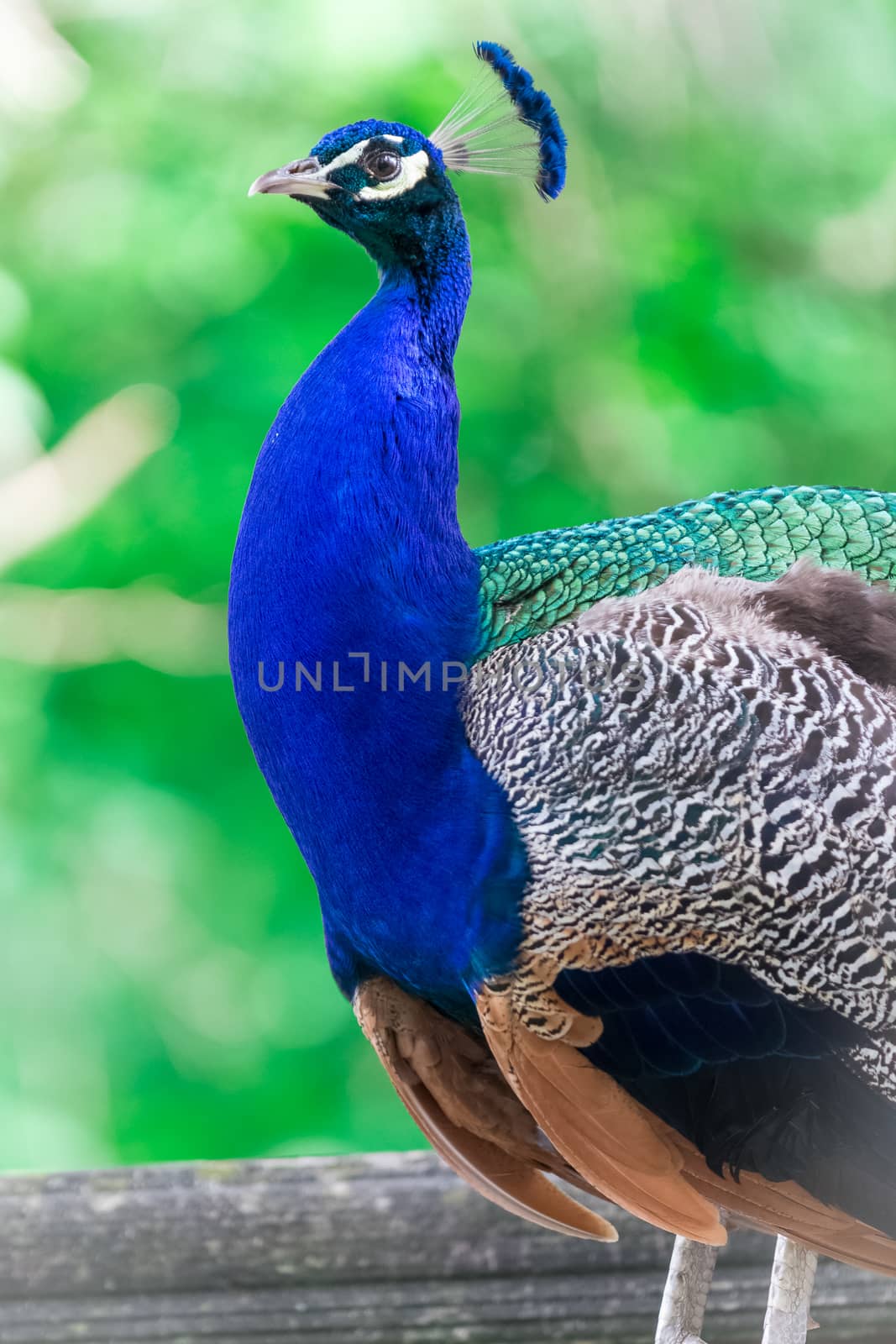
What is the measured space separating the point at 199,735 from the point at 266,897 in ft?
0.81

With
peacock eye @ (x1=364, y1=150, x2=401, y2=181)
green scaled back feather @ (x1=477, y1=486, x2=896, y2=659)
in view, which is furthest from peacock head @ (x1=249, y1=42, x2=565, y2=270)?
green scaled back feather @ (x1=477, y1=486, x2=896, y2=659)

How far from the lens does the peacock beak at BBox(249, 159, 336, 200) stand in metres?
1.12

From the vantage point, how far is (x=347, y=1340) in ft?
4.50

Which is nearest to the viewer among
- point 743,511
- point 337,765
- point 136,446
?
→ point 337,765

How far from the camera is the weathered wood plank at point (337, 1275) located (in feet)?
4.51

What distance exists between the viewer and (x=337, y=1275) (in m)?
1.40

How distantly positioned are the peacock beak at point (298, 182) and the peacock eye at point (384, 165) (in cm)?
3

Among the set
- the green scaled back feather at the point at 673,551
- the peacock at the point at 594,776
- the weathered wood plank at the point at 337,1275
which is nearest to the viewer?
the peacock at the point at 594,776

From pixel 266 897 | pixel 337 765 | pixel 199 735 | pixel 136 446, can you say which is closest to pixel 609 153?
pixel 136 446

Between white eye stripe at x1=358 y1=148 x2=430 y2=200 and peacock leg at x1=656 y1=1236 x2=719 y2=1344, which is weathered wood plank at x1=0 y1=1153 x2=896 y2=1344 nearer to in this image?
peacock leg at x1=656 y1=1236 x2=719 y2=1344

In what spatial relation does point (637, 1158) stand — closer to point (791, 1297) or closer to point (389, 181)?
point (791, 1297)

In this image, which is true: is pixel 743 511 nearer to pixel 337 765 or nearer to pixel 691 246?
pixel 337 765

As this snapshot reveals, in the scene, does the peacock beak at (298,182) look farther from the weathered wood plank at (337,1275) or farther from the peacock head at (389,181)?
the weathered wood plank at (337,1275)

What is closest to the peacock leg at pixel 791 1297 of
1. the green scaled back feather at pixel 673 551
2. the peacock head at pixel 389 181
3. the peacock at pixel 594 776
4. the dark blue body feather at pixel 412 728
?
the peacock at pixel 594 776
